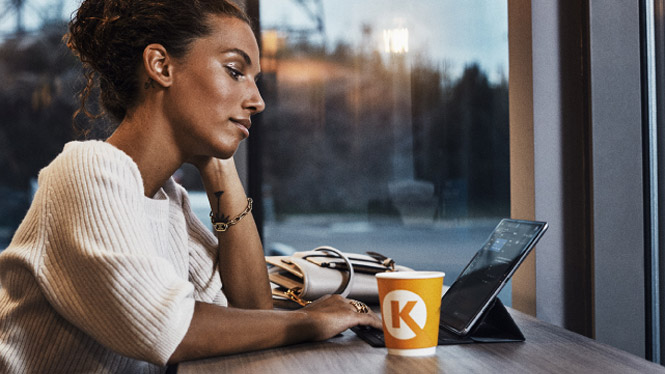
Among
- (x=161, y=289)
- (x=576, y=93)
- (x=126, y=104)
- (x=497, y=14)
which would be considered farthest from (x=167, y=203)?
(x=497, y=14)

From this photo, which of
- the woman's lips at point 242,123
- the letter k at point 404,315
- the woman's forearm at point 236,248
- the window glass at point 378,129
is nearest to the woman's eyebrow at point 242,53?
the woman's lips at point 242,123

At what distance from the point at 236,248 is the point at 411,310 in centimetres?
57

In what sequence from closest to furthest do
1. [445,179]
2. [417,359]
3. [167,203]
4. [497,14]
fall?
[417,359], [167,203], [497,14], [445,179]

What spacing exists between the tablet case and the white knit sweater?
0.31m

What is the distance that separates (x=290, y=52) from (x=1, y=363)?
143 centimetres

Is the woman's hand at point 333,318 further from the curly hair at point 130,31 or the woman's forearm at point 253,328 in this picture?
the curly hair at point 130,31

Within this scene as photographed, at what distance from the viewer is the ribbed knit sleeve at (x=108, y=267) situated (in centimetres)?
85

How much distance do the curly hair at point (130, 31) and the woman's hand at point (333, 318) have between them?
0.54 m

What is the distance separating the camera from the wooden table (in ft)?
2.66

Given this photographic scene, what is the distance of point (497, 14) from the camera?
6.12 feet

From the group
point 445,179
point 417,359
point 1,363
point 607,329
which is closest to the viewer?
point 417,359

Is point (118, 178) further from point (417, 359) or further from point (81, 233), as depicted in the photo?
point (417, 359)

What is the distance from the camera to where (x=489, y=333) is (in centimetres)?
101

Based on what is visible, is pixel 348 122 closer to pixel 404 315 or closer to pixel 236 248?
pixel 236 248
